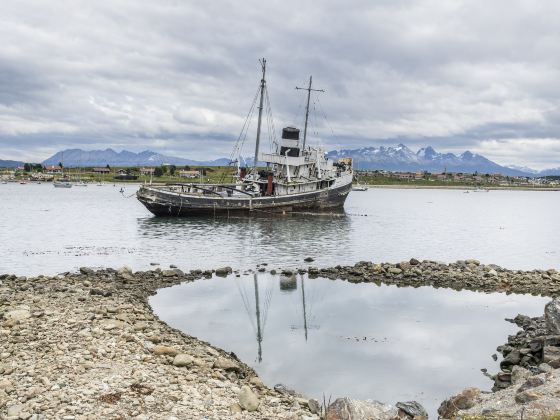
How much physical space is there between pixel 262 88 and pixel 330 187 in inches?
702

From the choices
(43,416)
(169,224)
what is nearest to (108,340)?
(43,416)

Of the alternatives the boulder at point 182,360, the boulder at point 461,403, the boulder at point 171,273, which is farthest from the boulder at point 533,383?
the boulder at point 171,273

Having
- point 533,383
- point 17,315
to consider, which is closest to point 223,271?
point 17,315

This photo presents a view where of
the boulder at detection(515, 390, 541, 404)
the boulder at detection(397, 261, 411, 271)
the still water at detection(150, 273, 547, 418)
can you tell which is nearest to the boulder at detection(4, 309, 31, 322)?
the still water at detection(150, 273, 547, 418)

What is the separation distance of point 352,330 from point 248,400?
955 cm

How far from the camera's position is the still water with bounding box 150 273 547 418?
15.0m

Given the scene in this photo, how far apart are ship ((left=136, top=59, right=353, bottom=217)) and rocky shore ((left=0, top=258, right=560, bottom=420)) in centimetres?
4359

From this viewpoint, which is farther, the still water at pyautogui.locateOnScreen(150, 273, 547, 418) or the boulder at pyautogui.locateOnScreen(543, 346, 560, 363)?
the still water at pyautogui.locateOnScreen(150, 273, 547, 418)

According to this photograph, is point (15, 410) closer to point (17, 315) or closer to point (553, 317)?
point (17, 315)

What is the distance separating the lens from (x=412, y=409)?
12.1 m

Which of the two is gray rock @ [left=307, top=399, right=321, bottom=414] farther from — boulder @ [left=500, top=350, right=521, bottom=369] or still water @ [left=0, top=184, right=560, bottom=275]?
still water @ [left=0, top=184, right=560, bottom=275]

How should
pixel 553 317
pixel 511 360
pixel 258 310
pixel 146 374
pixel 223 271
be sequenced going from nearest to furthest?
1. pixel 146 374
2. pixel 553 317
3. pixel 511 360
4. pixel 258 310
5. pixel 223 271

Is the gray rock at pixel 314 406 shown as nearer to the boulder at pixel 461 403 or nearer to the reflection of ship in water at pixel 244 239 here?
the boulder at pixel 461 403

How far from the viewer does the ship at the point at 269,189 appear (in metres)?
64.2
